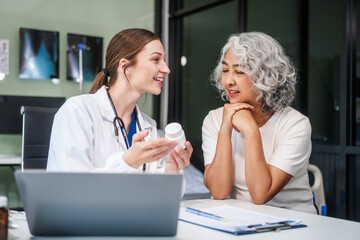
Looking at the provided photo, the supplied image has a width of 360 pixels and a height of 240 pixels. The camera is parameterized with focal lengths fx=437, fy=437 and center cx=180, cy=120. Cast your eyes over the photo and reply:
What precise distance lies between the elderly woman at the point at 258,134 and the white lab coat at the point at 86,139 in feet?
0.97

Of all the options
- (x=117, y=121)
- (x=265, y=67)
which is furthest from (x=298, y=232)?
(x=265, y=67)

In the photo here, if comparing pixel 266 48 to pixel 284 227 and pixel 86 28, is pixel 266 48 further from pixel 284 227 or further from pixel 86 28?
pixel 86 28

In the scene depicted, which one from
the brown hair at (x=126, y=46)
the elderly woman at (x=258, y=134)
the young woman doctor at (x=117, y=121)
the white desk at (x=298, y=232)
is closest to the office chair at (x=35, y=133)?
the young woman doctor at (x=117, y=121)

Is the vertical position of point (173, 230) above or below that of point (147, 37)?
below

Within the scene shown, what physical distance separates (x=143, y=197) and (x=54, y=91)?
147 inches

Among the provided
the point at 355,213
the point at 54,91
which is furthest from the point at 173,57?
the point at 355,213

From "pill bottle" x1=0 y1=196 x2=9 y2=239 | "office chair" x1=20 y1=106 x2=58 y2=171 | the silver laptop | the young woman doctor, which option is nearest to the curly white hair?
the young woman doctor

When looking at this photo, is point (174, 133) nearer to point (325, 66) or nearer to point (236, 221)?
point (236, 221)

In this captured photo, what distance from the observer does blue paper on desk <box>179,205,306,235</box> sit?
1090 mm

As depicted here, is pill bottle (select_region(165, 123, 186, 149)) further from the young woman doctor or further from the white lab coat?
the white lab coat

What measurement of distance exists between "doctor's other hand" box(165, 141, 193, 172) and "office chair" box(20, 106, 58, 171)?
110cm

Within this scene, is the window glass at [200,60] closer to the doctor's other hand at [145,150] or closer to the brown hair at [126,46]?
the brown hair at [126,46]

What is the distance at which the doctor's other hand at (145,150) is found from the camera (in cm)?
121

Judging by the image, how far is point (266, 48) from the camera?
6.31 ft
